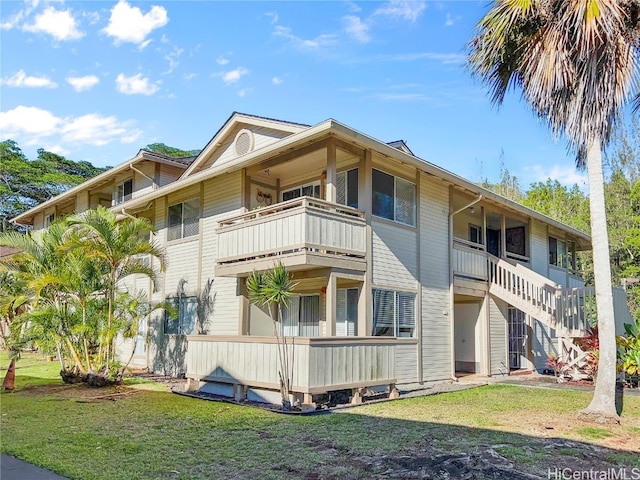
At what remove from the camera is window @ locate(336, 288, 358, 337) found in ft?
44.3

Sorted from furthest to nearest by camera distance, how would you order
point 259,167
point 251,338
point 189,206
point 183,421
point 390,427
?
point 189,206 → point 259,167 → point 251,338 → point 183,421 → point 390,427

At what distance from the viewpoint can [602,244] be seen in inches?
377

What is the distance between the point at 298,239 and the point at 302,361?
106 inches

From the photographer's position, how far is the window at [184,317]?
53.6ft

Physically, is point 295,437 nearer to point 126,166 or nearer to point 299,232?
point 299,232

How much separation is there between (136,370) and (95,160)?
36.1 metres

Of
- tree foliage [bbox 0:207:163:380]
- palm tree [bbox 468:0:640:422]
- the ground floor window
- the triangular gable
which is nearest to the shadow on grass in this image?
palm tree [bbox 468:0:640:422]

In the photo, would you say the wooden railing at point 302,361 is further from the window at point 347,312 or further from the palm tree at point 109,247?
the palm tree at point 109,247

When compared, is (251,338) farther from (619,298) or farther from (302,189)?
(619,298)

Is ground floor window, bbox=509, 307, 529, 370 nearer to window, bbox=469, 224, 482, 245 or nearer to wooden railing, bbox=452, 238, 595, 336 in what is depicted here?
wooden railing, bbox=452, 238, 595, 336

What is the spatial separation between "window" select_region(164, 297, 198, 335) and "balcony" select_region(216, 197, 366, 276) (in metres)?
3.05

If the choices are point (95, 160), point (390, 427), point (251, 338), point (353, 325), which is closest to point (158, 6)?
point (251, 338)

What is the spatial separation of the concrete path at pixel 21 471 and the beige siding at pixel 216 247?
809 centimetres

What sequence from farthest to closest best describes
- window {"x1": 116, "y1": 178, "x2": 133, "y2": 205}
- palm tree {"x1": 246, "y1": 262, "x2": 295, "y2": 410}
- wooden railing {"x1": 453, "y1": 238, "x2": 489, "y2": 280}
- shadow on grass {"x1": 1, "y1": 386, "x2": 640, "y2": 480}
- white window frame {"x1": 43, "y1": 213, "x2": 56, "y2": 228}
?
white window frame {"x1": 43, "y1": 213, "x2": 56, "y2": 228}
window {"x1": 116, "y1": 178, "x2": 133, "y2": 205}
wooden railing {"x1": 453, "y1": 238, "x2": 489, "y2": 280}
palm tree {"x1": 246, "y1": 262, "x2": 295, "y2": 410}
shadow on grass {"x1": 1, "y1": 386, "x2": 640, "y2": 480}
